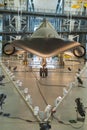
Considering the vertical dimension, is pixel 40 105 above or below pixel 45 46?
below

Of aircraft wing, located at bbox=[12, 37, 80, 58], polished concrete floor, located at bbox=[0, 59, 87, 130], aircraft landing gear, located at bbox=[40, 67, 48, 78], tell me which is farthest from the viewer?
aircraft landing gear, located at bbox=[40, 67, 48, 78]

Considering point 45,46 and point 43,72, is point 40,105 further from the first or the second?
point 43,72

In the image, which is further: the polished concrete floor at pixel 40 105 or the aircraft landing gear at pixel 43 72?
the aircraft landing gear at pixel 43 72

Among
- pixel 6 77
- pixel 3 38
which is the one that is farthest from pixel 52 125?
pixel 3 38

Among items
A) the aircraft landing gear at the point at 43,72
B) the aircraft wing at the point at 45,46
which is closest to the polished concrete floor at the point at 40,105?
the aircraft landing gear at the point at 43,72

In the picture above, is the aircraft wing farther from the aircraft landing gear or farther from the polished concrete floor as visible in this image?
the aircraft landing gear

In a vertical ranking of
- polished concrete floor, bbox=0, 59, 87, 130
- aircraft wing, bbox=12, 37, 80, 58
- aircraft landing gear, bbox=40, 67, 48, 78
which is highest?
aircraft wing, bbox=12, 37, 80, 58

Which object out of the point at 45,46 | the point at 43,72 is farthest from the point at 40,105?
the point at 43,72

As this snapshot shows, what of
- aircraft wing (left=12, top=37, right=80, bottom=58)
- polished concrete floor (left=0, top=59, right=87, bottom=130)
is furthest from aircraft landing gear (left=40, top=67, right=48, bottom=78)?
aircraft wing (left=12, top=37, right=80, bottom=58)

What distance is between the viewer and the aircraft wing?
7.73 meters

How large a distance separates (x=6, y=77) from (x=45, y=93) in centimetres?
431

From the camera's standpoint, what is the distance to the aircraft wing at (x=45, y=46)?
305 inches

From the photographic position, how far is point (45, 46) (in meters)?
7.84

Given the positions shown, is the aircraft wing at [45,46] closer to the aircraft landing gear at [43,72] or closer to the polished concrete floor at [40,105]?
the polished concrete floor at [40,105]
